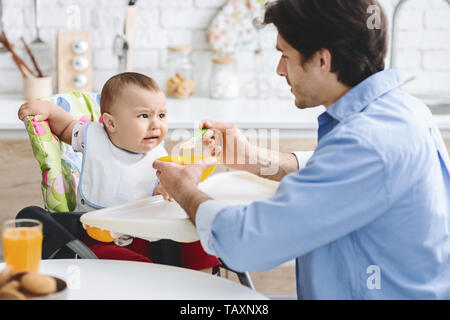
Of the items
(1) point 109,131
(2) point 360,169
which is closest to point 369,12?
(2) point 360,169

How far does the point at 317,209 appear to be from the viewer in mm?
1117

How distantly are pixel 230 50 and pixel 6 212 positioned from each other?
1.33 metres

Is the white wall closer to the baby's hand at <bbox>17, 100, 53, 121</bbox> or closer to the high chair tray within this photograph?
the baby's hand at <bbox>17, 100, 53, 121</bbox>

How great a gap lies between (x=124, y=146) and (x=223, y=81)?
1432 mm

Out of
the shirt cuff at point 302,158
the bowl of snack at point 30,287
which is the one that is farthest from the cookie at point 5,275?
the shirt cuff at point 302,158

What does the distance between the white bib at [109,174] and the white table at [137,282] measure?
1.39 ft

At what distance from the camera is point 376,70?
1.33m

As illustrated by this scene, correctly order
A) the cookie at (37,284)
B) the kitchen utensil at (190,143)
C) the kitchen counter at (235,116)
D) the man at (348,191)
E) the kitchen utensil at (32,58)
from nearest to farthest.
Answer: the cookie at (37,284)
the man at (348,191)
the kitchen utensil at (190,143)
the kitchen counter at (235,116)
the kitchen utensil at (32,58)

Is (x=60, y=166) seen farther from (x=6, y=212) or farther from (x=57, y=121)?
(x=6, y=212)

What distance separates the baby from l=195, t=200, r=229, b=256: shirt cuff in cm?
46

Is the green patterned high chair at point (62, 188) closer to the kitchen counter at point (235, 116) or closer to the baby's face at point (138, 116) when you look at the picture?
the baby's face at point (138, 116)

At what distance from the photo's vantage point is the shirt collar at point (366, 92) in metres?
1.29

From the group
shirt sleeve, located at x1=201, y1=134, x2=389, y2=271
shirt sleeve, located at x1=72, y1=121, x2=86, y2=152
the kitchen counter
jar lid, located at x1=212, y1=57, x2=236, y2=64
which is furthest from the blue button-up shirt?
jar lid, located at x1=212, y1=57, x2=236, y2=64

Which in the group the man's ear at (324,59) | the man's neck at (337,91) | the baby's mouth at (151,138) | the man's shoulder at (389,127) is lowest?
the baby's mouth at (151,138)
